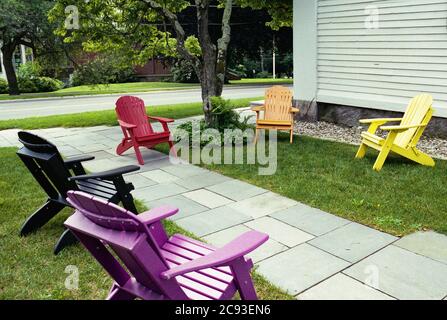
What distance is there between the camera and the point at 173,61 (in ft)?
92.4

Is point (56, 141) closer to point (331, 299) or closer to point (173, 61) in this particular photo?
point (331, 299)

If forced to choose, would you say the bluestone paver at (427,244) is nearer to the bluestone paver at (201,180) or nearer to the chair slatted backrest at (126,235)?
the chair slatted backrest at (126,235)

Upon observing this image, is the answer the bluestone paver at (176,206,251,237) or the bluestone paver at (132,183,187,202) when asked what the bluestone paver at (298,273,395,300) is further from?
the bluestone paver at (132,183,187,202)

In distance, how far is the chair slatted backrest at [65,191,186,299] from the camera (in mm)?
1794

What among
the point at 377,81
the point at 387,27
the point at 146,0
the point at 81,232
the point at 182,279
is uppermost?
the point at 146,0

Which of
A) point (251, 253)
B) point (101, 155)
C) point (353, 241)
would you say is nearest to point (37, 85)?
point (101, 155)

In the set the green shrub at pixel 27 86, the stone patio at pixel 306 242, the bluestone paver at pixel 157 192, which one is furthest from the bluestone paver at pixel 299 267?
the green shrub at pixel 27 86

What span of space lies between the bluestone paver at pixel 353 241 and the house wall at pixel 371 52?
4410 millimetres

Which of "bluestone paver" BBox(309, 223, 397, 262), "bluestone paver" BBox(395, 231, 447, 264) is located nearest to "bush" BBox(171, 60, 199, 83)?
"bluestone paver" BBox(309, 223, 397, 262)

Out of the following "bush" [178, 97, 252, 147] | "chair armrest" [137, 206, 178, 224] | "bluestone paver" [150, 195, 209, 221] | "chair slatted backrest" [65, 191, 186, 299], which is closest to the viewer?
"chair slatted backrest" [65, 191, 186, 299]

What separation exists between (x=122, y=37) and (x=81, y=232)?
26.6 ft

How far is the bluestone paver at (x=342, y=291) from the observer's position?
8.66 ft

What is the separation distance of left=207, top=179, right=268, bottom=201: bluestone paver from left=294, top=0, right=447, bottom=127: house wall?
13.3 feet

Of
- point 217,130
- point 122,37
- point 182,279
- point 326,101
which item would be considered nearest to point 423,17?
point 326,101
